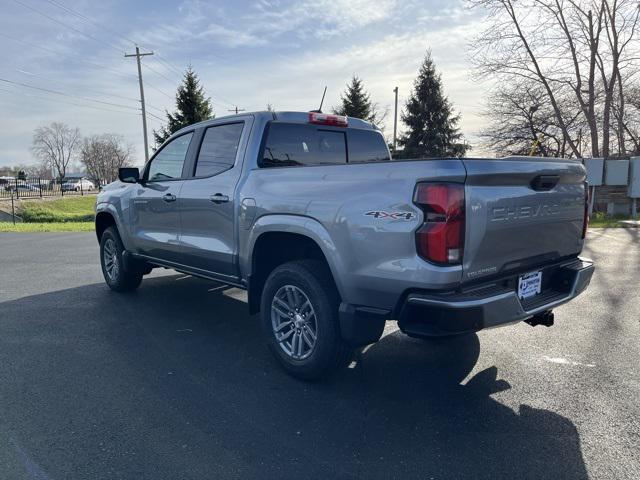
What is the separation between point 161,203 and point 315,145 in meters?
1.77

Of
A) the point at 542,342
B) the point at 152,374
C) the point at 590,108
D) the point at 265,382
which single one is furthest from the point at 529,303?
the point at 590,108

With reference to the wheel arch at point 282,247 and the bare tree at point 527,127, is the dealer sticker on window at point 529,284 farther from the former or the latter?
the bare tree at point 527,127

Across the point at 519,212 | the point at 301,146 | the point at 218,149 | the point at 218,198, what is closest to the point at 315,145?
the point at 301,146

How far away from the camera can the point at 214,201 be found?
4.08 metres

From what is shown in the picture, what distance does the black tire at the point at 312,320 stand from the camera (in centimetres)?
318

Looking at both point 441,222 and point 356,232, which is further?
point 356,232

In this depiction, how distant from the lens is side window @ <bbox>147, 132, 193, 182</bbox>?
15.6 feet

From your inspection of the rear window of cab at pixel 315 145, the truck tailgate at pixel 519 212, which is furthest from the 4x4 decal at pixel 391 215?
the rear window of cab at pixel 315 145

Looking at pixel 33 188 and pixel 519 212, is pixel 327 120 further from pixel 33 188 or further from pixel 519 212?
pixel 33 188

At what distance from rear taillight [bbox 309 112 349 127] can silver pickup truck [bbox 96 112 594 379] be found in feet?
0.07

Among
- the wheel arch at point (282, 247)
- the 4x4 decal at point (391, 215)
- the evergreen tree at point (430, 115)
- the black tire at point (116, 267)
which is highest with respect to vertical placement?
the evergreen tree at point (430, 115)

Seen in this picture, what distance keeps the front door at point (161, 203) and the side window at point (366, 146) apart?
1.63m

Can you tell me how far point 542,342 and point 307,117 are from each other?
2969 mm

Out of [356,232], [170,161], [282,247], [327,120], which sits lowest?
→ [282,247]
